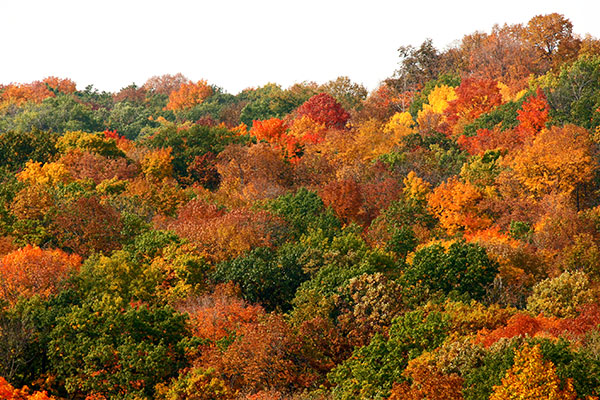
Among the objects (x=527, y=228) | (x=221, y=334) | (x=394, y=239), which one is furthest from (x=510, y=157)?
(x=221, y=334)

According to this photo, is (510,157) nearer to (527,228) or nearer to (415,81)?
(527,228)

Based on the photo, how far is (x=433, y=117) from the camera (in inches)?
4402

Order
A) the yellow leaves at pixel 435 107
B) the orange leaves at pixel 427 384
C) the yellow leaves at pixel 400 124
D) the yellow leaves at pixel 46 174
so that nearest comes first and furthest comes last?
the orange leaves at pixel 427 384, the yellow leaves at pixel 46 174, the yellow leaves at pixel 400 124, the yellow leaves at pixel 435 107

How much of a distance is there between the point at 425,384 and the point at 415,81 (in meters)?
95.5

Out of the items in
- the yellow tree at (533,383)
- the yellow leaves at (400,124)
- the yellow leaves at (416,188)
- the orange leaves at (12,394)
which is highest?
the yellow leaves at (400,124)

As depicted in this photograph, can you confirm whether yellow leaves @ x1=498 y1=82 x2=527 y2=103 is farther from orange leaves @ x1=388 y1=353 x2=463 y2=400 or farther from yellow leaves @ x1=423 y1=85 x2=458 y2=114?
orange leaves @ x1=388 y1=353 x2=463 y2=400

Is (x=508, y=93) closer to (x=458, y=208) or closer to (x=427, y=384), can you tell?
(x=458, y=208)

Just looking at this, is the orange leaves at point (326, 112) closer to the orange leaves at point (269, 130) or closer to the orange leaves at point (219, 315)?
the orange leaves at point (269, 130)

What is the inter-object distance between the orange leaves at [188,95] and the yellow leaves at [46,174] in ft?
259

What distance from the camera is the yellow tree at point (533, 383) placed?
37469 millimetres

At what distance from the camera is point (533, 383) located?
123ft

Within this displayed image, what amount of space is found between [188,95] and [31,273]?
120 metres

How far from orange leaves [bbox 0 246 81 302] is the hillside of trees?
256 mm

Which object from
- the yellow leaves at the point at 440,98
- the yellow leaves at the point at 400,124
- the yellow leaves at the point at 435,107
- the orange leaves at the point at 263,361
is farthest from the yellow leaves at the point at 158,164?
the orange leaves at the point at 263,361
